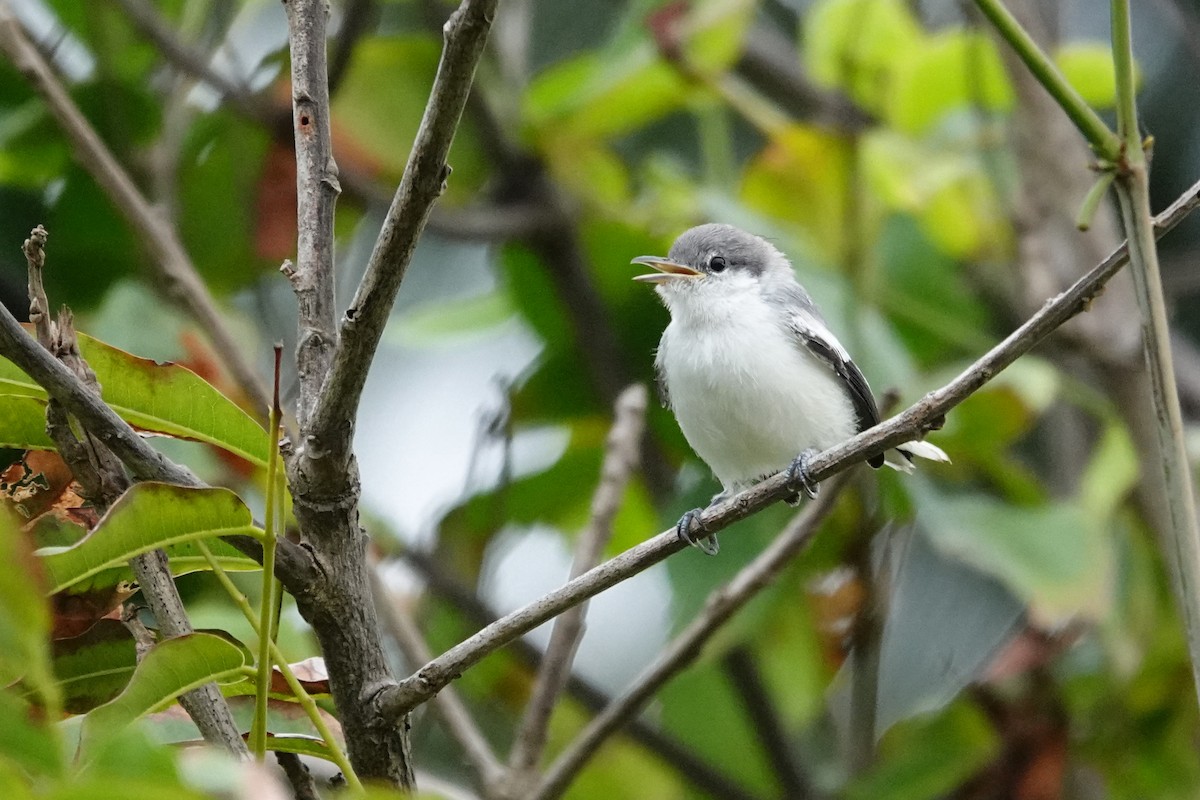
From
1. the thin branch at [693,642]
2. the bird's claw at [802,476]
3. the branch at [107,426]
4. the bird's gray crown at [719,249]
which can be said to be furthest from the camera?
the bird's gray crown at [719,249]

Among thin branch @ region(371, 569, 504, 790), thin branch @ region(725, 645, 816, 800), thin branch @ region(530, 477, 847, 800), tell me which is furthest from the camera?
thin branch @ region(725, 645, 816, 800)

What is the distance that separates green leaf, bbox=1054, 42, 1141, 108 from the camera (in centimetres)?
339

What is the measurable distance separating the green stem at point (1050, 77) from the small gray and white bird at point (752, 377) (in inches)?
46.8

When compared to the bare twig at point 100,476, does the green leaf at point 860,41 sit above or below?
above

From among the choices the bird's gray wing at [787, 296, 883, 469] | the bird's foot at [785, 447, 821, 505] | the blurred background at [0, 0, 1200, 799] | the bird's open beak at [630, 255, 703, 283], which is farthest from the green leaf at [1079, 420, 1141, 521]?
the bird's open beak at [630, 255, 703, 283]

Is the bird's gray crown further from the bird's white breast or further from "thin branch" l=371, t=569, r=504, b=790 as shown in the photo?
"thin branch" l=371, t=569, r=504, b=790

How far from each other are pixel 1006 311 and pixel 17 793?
3833mm

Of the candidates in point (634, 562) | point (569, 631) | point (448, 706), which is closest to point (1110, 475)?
point (569, 631)

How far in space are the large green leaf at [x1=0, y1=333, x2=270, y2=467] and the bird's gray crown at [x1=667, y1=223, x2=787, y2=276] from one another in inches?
78.8

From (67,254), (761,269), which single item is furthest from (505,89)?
(67,254)

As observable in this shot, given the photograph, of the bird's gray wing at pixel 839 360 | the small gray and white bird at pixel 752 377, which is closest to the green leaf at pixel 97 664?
the small gray and white bird at pixel 752 377

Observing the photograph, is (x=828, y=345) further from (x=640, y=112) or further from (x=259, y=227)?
(x=259, y=227)

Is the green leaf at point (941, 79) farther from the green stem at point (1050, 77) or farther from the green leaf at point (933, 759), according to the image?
the green stem at point (1050, 77)

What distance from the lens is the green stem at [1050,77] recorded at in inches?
49.3
